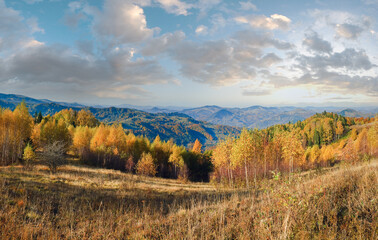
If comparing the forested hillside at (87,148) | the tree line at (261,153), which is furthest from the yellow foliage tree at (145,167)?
the tree line at (261,153)

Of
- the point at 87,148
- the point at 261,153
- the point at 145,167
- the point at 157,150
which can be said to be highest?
the point at 261,153

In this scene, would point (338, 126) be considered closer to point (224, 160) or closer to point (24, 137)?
point (224, 160)

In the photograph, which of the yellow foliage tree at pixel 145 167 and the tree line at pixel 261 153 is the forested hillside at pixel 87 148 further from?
the tree line at pixel 261 153

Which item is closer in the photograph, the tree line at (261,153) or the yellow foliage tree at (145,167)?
the tree line at (261,153)

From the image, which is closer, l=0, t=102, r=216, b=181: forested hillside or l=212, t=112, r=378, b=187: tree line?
l=212, t=112, r=378, b=187: tree line

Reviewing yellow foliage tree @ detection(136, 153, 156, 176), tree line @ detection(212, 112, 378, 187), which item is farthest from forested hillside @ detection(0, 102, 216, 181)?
tree line @ detection(212, 112, 378, 187)

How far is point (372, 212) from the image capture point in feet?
18.2

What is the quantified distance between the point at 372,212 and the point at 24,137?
63.7 metres

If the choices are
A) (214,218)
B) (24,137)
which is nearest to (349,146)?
(214,218)

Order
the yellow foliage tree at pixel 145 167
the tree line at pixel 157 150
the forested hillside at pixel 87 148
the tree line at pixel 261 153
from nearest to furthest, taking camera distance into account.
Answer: the tree line at pixel 261 153
the tree line at pixel 157 150
the forested hillside at pixel 87 148
the yellow foliage tree at pixel 145 167

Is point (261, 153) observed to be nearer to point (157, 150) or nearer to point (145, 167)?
point (145, 167)

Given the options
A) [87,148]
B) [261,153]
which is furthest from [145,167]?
[261,153]

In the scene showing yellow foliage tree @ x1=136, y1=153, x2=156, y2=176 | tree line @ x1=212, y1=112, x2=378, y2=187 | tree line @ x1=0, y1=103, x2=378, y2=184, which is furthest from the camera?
yellow foliage tree @ x1=136, y1=153, x2=156, y2=176

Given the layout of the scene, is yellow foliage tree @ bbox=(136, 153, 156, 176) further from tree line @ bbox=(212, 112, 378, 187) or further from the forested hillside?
tree line @ bbox=(212, 112, 378, 187)
